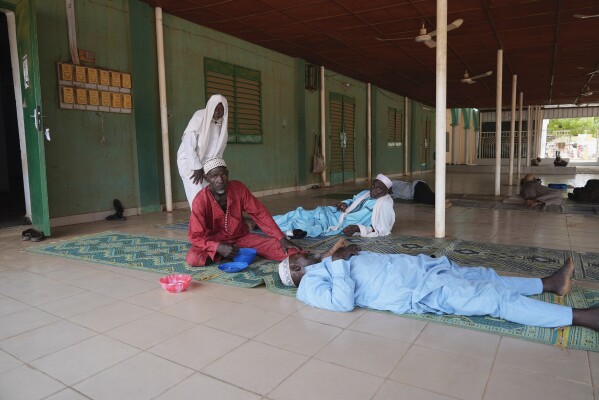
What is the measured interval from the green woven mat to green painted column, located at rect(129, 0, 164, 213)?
5.60 feet

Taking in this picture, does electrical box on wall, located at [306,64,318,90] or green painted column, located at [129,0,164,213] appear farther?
electrical box on wall, located at [306,64,318,90]

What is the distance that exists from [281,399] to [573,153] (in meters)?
38.8

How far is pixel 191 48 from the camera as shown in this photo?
7.41 m

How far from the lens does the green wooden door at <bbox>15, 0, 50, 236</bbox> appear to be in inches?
183

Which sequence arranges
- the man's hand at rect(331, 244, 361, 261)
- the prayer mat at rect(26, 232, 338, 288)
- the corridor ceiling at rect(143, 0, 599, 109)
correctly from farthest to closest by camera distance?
the corridor ceiling at rect(143, 0, 599, 109)
the prayer mat at rect(26, 232, 338, 288)
the man's hand at rect(331, 244, 361, 261)

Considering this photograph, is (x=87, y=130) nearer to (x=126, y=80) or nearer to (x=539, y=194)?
(x=126, y=80)

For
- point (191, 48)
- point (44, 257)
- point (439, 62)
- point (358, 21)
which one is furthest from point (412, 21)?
point (44, 257)

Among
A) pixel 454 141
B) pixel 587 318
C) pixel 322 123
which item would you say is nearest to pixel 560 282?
pixel 587 318

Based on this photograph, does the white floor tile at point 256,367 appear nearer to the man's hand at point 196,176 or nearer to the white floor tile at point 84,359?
the white floor tile at point 84,359

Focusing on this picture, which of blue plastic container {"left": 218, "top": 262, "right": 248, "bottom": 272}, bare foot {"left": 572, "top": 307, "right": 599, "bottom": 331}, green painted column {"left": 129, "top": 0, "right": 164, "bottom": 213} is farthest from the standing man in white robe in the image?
bare foot {"left": 572, "top": 307, "right": 599, "bottom": 331}

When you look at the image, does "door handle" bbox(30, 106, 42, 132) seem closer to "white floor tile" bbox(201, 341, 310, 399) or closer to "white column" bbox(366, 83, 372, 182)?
"white floor tile" bbox(201, 341, 310, 399)

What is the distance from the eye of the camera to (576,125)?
133 feet

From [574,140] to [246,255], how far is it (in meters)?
39.7

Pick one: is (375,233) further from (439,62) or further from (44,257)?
(44,257)
